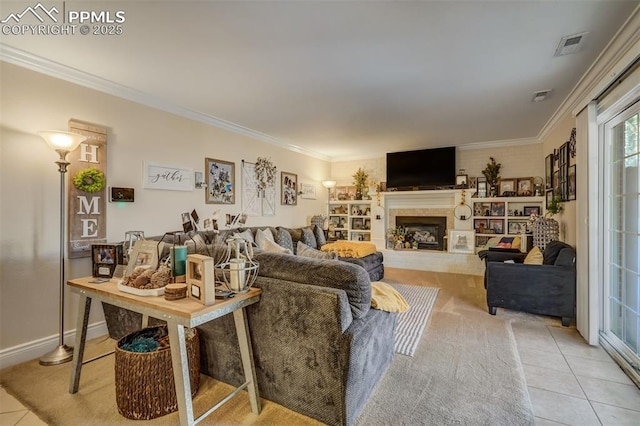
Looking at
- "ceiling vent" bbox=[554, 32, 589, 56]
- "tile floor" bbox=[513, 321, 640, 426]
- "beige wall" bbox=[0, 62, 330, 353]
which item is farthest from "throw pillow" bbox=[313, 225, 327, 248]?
"ceiling vent" bbox=[554, 32, 589, 56]

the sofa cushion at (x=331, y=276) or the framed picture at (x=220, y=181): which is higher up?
the framed picture at (x=220, y=181)

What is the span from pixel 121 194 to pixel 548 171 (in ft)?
20.2

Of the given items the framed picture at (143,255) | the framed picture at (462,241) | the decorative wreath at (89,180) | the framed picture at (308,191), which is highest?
the framed picture at (308,191)

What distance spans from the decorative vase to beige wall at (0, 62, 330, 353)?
4869 mm

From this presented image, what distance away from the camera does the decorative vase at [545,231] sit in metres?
3.89

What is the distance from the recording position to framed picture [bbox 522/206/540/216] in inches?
212

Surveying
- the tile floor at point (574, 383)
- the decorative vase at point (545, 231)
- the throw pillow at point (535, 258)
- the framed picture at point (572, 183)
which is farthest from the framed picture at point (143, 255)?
the decorative vase at point (545, 231)

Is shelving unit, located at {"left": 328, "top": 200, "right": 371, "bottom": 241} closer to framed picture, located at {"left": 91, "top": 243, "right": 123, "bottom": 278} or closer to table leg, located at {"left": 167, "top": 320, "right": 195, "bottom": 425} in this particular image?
framed picture, located at {"left": 91, "top": 243, "right": 123, "bottom": 278}

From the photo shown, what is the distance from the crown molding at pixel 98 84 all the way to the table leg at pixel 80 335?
2052 mm

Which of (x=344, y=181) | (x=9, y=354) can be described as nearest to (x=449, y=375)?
(x=9, y=354)

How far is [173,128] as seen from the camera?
3666 mm

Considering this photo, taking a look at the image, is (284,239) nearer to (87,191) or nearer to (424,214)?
(87,191)

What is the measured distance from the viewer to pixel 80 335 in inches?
76.8

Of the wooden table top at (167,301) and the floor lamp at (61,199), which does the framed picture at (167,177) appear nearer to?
the floor lamp at (61,199)
